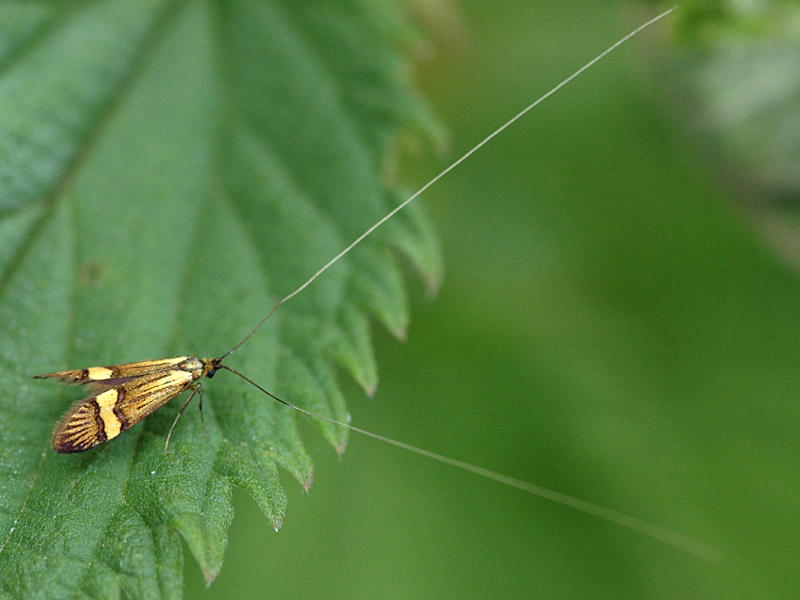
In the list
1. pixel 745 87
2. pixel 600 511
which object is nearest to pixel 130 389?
pixel 600 511

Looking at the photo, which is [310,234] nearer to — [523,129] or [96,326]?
[96,326]

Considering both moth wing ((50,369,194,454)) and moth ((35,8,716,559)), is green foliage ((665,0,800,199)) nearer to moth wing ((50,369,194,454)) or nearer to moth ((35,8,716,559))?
moth ((35,8,716,559))

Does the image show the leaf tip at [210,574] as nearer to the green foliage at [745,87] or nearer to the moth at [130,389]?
the moth at [130,389]

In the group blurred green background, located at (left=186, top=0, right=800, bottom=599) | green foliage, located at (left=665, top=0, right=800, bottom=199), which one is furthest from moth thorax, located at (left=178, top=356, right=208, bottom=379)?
green foliage, located at (left=665, top=0, right=800, bottom=199)

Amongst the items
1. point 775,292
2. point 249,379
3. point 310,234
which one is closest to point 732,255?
point 775,292

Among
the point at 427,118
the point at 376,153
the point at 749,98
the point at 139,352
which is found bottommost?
the point at 139,352

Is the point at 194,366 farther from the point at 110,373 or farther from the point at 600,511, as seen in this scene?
the point at 600,511
